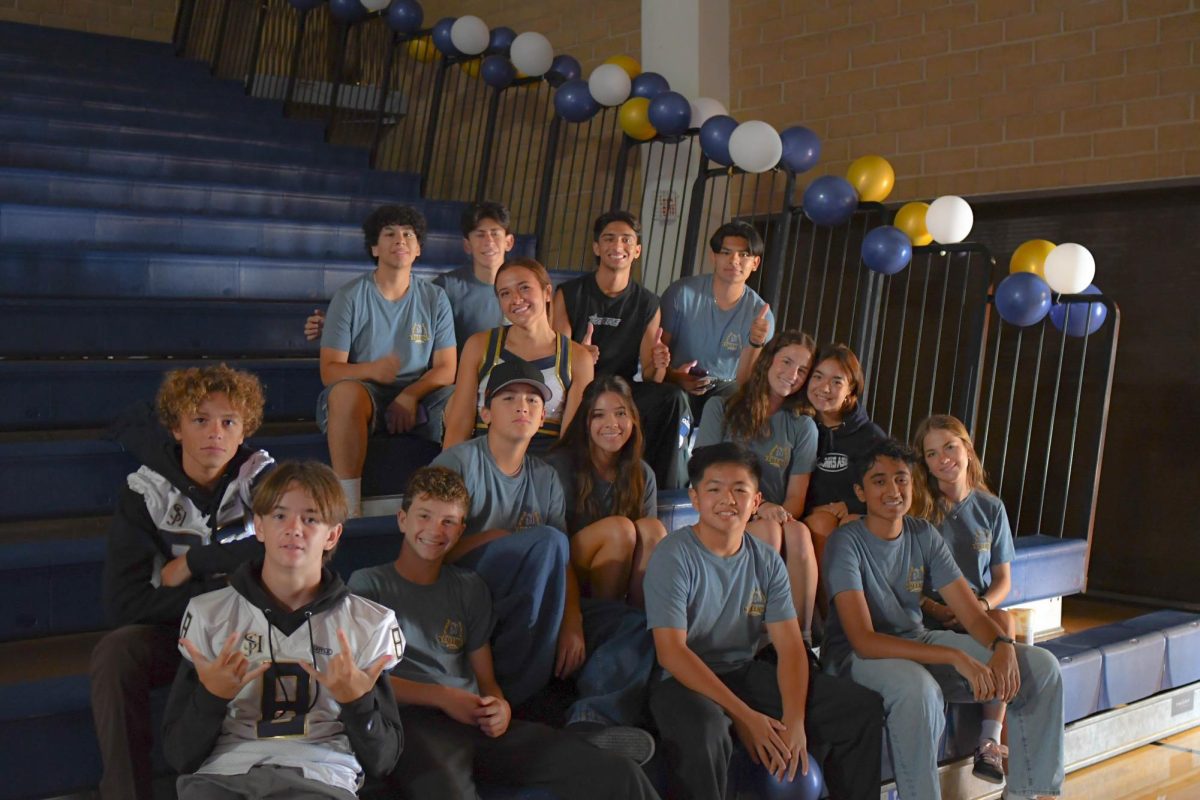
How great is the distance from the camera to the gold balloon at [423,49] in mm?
6242

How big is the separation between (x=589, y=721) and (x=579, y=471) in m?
0.65

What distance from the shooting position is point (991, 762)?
306cm

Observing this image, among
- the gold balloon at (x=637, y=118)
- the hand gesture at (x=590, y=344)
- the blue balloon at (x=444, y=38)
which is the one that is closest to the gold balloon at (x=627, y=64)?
the gold balloon at (x=637, y=118)

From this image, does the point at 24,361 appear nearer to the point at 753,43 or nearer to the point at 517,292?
the point at 517,292

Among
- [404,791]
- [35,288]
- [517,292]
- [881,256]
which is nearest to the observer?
[404,791]

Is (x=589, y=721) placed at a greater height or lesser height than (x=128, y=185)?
lesser

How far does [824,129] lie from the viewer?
5590 millimetres

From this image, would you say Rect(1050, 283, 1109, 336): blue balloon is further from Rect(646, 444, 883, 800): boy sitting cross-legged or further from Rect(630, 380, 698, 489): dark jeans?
Rect(646, 444, 883, 800): boy sitting cross-legged

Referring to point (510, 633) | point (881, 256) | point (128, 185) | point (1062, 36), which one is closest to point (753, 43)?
point (1062, 36)

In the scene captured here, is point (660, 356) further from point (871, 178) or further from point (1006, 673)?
point (871, 178)

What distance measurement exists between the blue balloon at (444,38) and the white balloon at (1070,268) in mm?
2969

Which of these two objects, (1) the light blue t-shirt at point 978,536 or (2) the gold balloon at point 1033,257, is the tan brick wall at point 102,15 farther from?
(1) the light blue t-shirt at point 978,536

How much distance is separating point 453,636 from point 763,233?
3651 mm

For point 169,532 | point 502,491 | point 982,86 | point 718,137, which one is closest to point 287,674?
point 169,532
